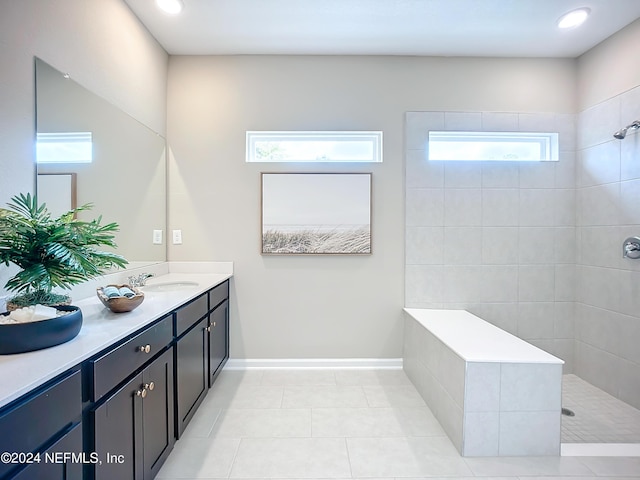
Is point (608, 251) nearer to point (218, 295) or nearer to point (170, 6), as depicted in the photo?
point (218, 295)

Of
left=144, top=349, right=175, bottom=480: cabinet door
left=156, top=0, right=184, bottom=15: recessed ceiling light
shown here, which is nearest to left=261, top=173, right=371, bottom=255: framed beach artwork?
left=156, top=0, right=184, bottom=15: recessed ceiling light

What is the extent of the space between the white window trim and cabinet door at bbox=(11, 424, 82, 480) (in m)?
2.29

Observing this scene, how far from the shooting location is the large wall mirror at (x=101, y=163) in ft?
5.28

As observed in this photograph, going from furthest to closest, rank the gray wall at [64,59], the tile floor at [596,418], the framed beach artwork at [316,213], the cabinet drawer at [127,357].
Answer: the framed beach artwork at [316,213]
the tile floor at [596,418]
the gray wall at [64,59]
the cabinet drawer at [127,357]

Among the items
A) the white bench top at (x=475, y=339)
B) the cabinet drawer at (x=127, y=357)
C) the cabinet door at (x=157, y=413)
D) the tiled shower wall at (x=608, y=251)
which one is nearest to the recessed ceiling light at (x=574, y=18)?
the tiled shower wall at (x=608, y=251)

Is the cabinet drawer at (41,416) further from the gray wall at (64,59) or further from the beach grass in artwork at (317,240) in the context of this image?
the beach grass in artwork at (317,240)

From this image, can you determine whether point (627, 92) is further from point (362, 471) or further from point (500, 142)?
point (362, 471)

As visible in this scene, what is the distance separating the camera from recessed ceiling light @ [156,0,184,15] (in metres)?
2.20

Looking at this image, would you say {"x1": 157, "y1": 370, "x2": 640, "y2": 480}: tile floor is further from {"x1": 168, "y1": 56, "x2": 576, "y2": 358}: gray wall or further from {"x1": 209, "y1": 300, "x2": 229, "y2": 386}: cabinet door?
{"x1": 168, "y1": 56, "x2": 576, "y2": 358}: gray wall

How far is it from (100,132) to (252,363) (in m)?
2.11

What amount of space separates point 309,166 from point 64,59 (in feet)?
5.63

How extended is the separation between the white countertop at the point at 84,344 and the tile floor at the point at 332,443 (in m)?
0.86

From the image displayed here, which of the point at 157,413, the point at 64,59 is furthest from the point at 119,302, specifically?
the point at 64,59

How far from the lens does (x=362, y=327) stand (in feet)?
9.67
